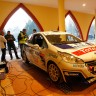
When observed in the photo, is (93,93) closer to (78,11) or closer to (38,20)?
(38,20)

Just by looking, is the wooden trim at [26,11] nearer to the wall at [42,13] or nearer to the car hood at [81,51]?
the wall at [42,13]

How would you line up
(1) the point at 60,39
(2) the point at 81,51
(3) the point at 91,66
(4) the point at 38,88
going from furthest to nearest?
(1) the point at 60,39 → (4) the point at 38,88 → (2) the point at 81,51 → (3) the point at 91,66

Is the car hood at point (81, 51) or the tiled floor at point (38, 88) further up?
the car hood at point (81, 51)

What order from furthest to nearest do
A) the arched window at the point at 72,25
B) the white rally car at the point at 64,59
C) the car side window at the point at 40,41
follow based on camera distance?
1. the arched window at the point at 72,25
2. the car side window at the point at 40,41
3. the white rally car at the point at 64,59

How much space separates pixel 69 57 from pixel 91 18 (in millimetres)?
14098

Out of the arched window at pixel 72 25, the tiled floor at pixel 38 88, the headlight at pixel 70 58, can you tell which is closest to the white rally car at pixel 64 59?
the headlight at pixel 70 58

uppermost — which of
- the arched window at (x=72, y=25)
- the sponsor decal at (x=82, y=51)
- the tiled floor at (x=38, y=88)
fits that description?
the arched window at (x=72, y=25)

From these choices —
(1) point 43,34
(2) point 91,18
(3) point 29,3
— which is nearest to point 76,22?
(2) point 91,18

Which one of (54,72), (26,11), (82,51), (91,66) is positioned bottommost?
(54,72)

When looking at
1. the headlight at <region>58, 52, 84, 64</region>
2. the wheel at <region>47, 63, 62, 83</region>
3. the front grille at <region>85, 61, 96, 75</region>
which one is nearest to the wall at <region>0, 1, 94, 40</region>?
the wheel at <region>47, 63, 62, 83</region>

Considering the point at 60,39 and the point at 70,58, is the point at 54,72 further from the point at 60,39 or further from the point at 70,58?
the point at 60,39

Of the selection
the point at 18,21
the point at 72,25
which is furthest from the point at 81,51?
the point at 72,25

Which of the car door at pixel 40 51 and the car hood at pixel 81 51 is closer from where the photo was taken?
the car hood at pixel 81 51

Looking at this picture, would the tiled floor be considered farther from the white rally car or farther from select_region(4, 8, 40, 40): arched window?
select_region(4, 8, 40, 40): arched window
